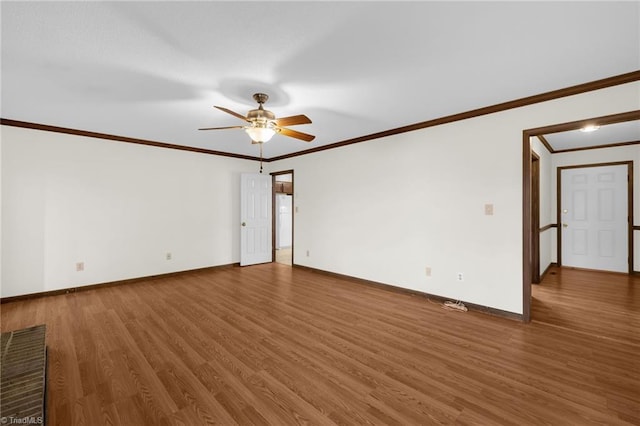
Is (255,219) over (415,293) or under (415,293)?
over

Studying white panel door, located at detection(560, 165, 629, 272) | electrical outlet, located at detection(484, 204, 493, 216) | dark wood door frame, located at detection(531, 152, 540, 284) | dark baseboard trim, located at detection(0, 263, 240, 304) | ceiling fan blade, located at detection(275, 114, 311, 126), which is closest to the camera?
ceiling fan blade, located at detection(275, 114, 311, 126)

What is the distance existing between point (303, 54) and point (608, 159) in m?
6.35

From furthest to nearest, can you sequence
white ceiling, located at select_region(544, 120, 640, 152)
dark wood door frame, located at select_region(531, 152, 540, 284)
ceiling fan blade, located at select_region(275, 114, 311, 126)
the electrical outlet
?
dark wood door frame, located at select_region(531, 152, 540, 284) → white ceiling, located at select_region(544, 120, 640, 152) → the electrical outlet → ceiling fan blade, located at select_region(275, 114, 311, 126)

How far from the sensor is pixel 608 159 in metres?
5.11

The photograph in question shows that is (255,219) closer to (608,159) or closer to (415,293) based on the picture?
(415,293)

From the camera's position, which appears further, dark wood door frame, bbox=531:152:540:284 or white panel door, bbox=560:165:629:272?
white panel door, bbox=560:165:629:272

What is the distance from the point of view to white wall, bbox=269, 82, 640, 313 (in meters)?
3.06

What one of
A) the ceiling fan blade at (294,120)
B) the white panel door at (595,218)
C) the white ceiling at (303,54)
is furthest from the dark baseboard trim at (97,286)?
the white panel door at (595,218)

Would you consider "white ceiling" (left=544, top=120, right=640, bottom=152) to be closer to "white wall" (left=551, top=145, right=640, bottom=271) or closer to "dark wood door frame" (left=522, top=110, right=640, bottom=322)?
"white wall" (left=551, top=145, right=640, bottom=271)

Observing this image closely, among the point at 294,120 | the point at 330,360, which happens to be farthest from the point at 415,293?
the point at 294,120

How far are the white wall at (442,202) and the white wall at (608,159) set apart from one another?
3713mm

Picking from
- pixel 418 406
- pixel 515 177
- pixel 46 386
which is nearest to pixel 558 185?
pixel 515 177

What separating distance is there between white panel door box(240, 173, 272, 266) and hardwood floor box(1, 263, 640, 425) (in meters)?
2.07

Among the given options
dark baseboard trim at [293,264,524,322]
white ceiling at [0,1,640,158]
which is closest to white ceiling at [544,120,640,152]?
white ceiling at [0,1,640,158]
